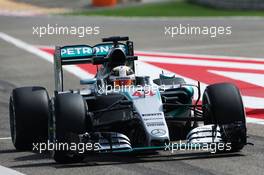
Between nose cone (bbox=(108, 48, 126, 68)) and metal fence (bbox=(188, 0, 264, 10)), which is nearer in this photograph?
nose cone (bbox=(108, 48, 126, 68))

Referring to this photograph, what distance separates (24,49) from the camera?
26688 mm

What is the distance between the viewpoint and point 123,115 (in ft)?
37.9

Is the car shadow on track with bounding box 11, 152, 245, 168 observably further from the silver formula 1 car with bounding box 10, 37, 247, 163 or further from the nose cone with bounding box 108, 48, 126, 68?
the nose cone with bounding box 108, 48, 126, 68

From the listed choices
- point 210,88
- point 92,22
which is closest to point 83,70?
point 210,88

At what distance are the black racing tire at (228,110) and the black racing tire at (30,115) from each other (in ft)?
6.66

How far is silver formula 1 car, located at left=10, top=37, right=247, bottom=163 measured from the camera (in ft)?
36.0

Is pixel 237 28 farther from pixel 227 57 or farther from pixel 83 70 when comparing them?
pixel 83 70

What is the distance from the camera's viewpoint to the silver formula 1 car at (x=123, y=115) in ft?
36.0

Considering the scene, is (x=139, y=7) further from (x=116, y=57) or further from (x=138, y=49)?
(x=116, y=57)
